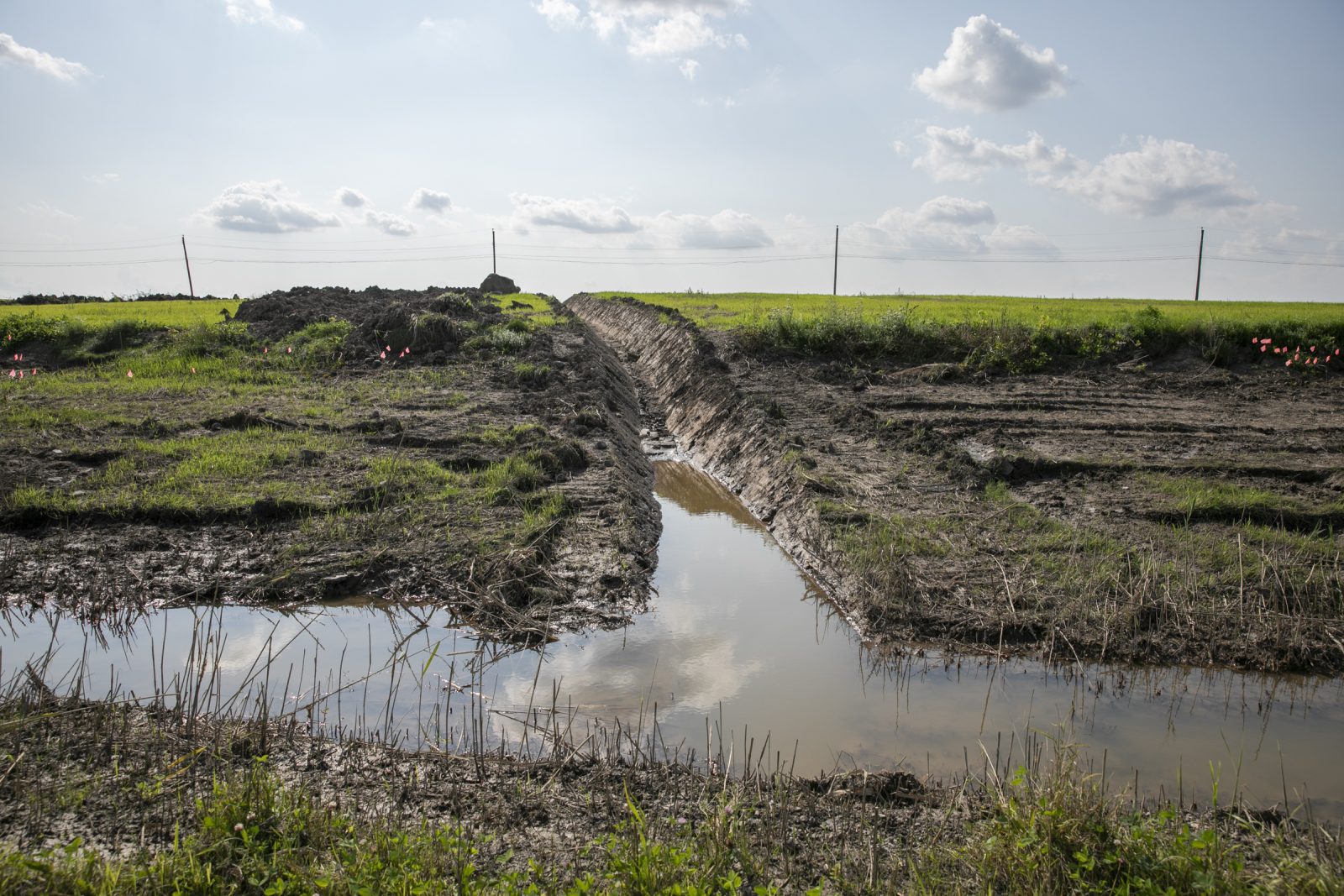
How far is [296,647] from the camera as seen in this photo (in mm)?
6086

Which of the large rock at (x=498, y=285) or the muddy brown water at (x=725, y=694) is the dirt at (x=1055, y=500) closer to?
the muddy brown water at (x=725, y=694)

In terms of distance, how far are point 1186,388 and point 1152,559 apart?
391 inches

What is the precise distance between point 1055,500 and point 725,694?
16.1 feet

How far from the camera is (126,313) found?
25672mm

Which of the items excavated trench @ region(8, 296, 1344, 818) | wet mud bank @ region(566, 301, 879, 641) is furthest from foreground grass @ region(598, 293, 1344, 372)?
excavated trench @ region(8, 296, 1344, 818)

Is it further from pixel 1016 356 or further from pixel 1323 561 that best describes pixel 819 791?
pixel 1016 356

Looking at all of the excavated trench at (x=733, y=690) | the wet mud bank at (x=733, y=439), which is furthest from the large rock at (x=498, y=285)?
the excavated trench at (x=733, y=690)

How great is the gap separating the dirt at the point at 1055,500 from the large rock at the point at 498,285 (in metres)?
27.7

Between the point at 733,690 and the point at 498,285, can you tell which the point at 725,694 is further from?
the point at 498,285

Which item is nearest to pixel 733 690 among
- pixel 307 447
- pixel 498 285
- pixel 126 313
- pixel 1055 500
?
pixel 1055 500

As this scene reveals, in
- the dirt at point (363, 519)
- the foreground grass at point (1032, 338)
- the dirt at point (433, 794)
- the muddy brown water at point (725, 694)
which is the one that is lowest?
the muddy brown water at point (725, 694)

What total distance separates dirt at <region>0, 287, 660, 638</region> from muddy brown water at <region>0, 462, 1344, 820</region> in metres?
0.31

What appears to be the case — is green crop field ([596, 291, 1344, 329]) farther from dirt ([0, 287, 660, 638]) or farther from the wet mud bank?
dirt ([0, 287, 660, 638])

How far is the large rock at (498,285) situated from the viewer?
41531 millimetres
